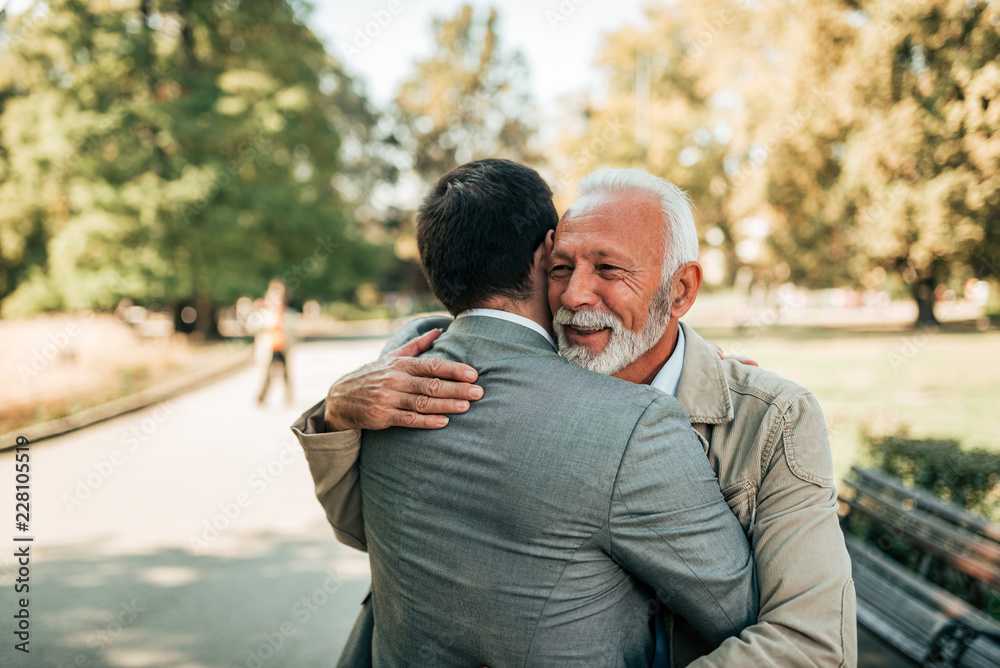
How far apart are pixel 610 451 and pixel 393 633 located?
31.9 inches

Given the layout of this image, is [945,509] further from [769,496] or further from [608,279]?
[608,279]

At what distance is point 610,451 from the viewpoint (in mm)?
1345

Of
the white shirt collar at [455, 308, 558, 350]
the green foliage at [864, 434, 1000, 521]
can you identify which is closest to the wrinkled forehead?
the white shirt collar at [455, 308, 558, 350]

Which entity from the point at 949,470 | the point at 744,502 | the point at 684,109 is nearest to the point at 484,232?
the point at 744,502

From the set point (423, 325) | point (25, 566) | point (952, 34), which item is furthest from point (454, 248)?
point (952, 34)

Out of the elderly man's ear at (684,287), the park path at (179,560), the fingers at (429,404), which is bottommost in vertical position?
the park path at (179,560)

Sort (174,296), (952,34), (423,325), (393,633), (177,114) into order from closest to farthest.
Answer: (393,633), (423,325), (952,34), (177,114), (174,296)

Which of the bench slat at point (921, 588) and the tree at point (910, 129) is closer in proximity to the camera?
the bench slat at point (921, 588)

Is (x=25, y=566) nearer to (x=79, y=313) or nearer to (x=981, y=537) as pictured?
(x=981, y=537)

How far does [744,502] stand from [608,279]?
2.30 ft

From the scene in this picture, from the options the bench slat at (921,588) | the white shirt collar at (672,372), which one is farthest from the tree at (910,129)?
the white shirt collar at (672,372)

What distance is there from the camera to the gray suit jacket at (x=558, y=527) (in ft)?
4.44

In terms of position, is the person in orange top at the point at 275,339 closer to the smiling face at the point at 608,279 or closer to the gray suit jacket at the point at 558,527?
the smiling face at the point at 608,279

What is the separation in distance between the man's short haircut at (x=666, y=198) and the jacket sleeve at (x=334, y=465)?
1015 mm
